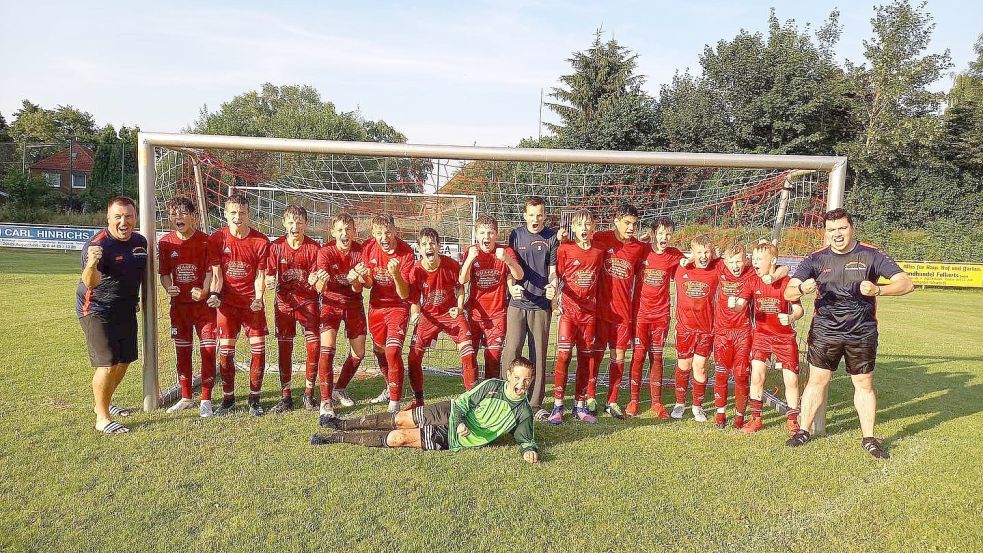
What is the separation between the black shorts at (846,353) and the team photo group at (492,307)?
11mm

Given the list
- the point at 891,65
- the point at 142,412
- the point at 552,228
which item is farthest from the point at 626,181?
the point at 891,65

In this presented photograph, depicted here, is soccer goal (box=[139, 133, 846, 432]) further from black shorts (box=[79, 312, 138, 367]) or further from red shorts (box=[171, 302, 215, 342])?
black shorts (box=[79, 312, 138, 367])

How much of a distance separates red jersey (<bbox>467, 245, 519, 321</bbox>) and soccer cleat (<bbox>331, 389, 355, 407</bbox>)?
1.45m

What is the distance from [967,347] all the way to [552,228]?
8.37 metres

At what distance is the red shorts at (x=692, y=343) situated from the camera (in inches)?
210

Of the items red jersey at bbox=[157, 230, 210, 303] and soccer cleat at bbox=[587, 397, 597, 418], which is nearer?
red jersey at bbox=[157, 230, 210, 303]

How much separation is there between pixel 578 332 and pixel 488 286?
0.93 m

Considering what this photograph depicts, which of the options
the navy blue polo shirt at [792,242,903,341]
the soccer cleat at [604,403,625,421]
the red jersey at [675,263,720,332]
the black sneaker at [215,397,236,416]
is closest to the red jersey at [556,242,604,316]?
the red jersey at [675,263,720,332]

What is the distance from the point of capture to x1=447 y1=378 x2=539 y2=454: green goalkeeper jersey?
14.3 feet

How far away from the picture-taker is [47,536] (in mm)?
3059

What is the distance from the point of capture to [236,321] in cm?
520

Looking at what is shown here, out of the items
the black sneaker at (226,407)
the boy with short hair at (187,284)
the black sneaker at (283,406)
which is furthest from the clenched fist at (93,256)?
the black sneaker at (283,406)

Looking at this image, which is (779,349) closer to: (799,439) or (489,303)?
(799,439)

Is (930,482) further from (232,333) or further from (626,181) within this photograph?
(626,181)
